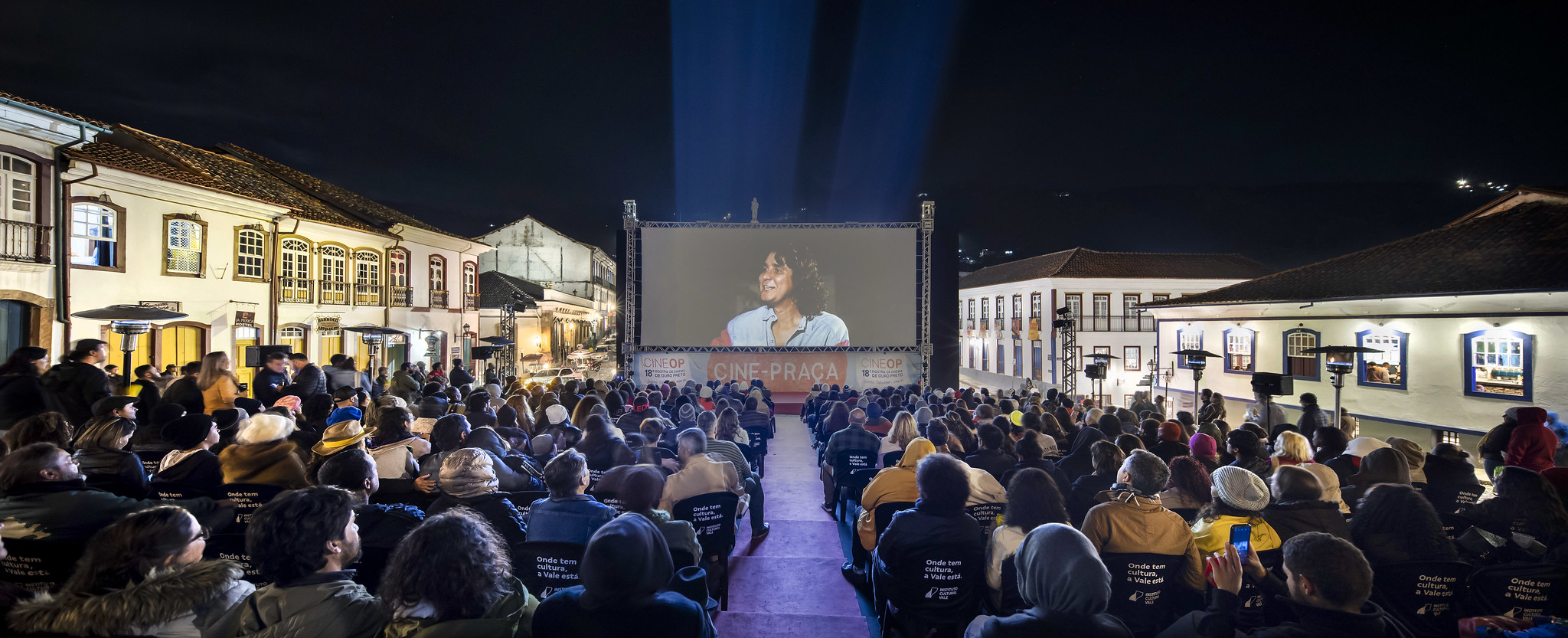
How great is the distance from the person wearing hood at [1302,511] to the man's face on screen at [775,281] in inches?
502

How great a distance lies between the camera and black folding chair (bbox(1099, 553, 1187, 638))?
2398 millimetres

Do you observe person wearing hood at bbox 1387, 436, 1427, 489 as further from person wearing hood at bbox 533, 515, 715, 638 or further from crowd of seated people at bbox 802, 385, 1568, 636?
person wearing hood at bbox 533, 515, 715, 638

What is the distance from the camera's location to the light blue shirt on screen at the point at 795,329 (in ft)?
49.9

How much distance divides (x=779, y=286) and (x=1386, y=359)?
1177 centimetres

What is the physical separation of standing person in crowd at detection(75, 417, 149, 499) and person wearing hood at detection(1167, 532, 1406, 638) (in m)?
4.73

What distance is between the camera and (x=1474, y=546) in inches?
114

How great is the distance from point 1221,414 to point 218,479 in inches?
354

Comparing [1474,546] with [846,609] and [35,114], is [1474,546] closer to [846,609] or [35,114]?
[846,609]

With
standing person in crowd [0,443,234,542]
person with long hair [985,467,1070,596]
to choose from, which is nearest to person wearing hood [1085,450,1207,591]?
person with long hair [985,467,1070,596]

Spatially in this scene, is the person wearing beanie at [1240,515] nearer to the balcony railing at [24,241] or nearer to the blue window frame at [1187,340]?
the balcony railing at [24,241]

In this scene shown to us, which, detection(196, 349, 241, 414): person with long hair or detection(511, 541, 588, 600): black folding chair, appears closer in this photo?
detection(511, 541, 588, 600): black folding chair

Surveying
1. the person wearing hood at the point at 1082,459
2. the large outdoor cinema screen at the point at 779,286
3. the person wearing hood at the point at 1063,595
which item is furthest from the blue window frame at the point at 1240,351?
the person wearing hood at the point at 1063,595

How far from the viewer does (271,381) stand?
6434 millimetres

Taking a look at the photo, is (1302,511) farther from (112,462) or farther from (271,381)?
(271,381)
